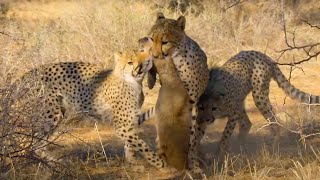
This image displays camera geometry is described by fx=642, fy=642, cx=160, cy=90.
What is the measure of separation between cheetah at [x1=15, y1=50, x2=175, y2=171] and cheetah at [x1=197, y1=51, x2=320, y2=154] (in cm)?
67

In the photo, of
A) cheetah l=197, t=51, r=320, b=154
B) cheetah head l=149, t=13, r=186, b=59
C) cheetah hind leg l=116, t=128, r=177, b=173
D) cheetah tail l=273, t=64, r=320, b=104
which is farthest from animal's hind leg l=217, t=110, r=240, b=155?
cheetah head l=149, t=13, r=186, b=59

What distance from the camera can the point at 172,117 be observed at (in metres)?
5.40

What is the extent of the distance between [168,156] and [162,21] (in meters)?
1.20

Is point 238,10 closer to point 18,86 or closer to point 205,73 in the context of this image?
point 205,73

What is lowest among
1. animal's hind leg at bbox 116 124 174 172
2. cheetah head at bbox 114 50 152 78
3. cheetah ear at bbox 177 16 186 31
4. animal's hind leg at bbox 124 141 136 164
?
animal's hind leg at bbox 124 141 136 164

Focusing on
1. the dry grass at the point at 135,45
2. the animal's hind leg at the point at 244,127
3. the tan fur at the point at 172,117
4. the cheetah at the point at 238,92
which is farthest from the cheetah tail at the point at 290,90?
the tan fur at the point at 172,117

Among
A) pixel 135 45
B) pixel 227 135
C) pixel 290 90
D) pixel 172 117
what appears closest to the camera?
pixel 172 117

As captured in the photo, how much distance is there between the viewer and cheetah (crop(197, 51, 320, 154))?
6316 millimetres

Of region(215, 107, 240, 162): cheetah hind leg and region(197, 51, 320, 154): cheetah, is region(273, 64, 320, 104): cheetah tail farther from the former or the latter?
region(215, 107, 240, 162): cheetah hind leg

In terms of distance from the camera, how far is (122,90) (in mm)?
6445

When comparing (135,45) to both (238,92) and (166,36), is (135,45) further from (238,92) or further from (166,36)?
(166,36)

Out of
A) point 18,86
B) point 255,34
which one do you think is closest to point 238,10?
point 255,34

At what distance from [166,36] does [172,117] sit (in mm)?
712

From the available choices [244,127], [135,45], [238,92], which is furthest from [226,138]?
[135,45]
